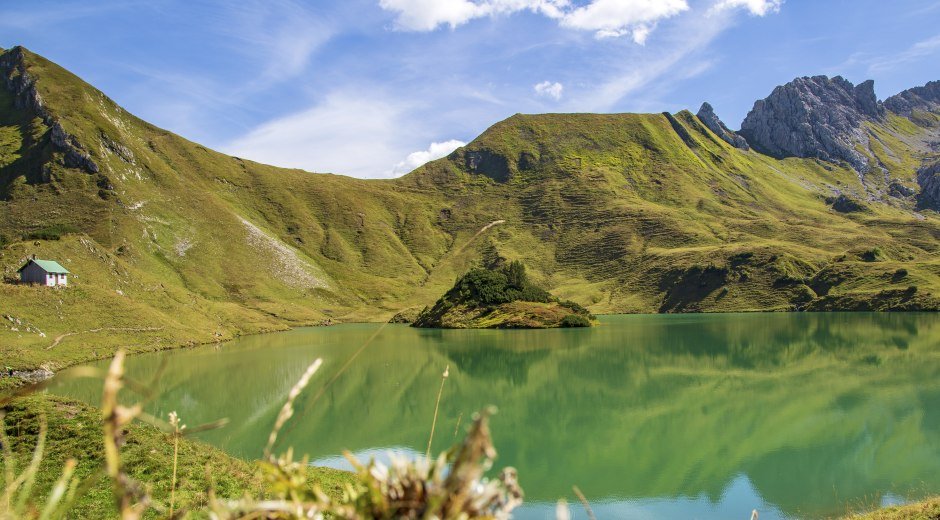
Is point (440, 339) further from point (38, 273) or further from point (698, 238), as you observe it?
point (698, 238)

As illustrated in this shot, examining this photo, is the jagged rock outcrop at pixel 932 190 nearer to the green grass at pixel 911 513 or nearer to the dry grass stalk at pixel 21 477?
the green grass at pixel 911 513

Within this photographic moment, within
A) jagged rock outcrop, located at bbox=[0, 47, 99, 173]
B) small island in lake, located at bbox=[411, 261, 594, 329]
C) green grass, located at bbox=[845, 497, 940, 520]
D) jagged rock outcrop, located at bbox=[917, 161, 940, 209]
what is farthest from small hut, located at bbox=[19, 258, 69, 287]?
Answer: jagged rock outcrop, located at bbox=[917, 161, 940, 209]

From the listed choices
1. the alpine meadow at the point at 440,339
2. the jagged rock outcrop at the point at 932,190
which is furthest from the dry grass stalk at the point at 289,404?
the jagged rock outcrop at the point at 932,190

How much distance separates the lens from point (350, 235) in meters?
162

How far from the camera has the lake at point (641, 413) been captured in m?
16.3

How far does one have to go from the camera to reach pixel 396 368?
138 ft

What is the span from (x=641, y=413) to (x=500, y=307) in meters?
56.2

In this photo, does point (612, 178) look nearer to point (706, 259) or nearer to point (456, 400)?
point (706, 259)

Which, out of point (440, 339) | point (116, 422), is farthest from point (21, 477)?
point (440, 339)

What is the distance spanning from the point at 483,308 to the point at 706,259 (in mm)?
67487

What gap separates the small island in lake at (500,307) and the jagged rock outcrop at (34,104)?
7850 cm

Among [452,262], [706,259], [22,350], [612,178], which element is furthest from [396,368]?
[612,178]

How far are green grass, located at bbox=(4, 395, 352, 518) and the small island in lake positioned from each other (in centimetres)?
6456

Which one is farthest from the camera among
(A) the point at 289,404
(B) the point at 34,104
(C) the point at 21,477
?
(B) the point at 34,104
